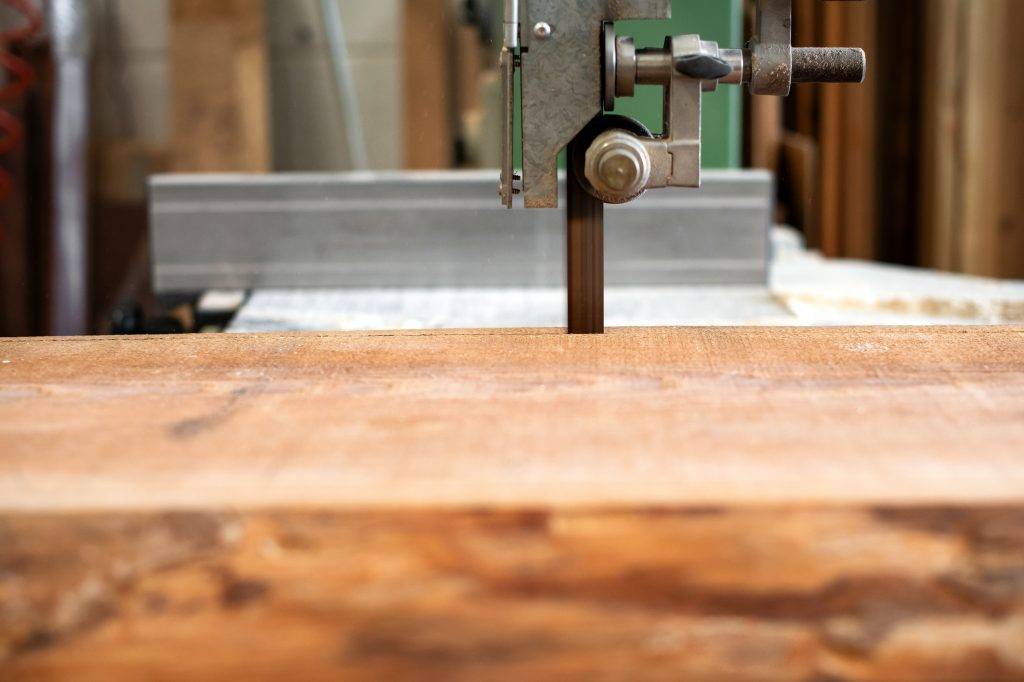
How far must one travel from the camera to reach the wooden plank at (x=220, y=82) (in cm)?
355

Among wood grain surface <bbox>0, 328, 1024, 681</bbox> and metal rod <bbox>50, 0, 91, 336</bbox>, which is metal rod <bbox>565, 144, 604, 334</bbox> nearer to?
wood grain surface <bbox>0, 328, 1024, 681</bbox>

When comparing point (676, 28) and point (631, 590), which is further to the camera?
point (676, 28)

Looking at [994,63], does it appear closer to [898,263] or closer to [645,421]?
[898,263]

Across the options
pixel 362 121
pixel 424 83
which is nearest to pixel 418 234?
pixel 424 83

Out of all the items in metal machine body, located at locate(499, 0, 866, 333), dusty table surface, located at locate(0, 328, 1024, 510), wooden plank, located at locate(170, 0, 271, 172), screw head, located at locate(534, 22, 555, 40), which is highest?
wooden plank, located at locate(170, 0, 271, 172)

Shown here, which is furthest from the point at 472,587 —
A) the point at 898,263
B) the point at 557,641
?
the point at 898,263

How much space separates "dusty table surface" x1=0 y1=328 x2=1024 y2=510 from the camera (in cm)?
53

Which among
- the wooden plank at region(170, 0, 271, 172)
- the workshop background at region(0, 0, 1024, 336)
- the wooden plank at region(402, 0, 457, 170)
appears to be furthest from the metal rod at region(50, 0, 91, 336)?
the wooden plank at region(402, 0, 457, 170)

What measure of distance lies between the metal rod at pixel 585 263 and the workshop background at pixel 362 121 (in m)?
1.82

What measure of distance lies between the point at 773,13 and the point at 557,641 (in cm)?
61

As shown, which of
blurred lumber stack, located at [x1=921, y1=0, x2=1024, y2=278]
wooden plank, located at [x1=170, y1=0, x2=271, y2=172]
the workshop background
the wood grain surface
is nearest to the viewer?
the wood grain surface

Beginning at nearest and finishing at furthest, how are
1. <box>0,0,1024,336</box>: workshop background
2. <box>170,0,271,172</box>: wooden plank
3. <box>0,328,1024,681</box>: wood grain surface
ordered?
<box>0,328,1024,681</box>: wood grain surface, <box>0,0,1024,336</box>: workshop background, <box>170,0,271,172</box>: wooden plank

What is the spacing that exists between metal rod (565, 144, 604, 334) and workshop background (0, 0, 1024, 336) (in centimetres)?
182

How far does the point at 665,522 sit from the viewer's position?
0.50 metres
